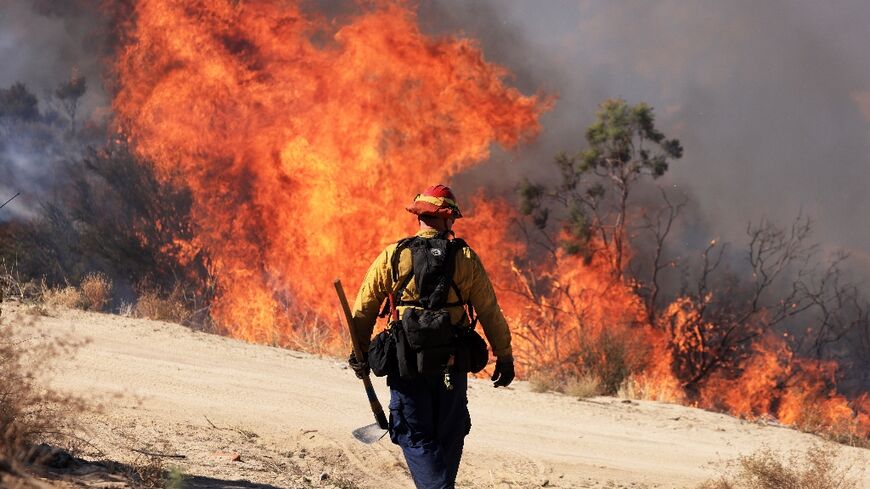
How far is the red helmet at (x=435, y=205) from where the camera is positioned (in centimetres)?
473

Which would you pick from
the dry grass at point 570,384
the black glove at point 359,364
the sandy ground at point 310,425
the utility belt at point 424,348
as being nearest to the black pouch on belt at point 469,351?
the utility belt at point 424,348

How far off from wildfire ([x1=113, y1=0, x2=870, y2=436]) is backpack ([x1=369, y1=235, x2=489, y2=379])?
35.7 ft

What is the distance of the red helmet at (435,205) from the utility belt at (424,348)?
508mm

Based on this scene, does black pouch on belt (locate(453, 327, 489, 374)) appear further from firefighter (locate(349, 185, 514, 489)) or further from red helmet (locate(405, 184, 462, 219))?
red helmet (locate(405, 184, 462, 219))

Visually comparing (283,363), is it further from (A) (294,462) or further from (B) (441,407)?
(B) (441,407)

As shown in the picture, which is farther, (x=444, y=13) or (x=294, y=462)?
(x=444, y=13)

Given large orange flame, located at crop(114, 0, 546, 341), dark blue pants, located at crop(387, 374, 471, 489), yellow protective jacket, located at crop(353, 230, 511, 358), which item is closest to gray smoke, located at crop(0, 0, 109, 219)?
large orange flame, located at crop(114, 0, 546, 341)

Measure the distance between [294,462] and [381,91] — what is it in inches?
509

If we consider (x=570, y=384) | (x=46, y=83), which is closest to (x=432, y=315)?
(x=570, y=384)

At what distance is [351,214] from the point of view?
1748 cm

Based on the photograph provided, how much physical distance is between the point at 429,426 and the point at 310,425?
12.4ft

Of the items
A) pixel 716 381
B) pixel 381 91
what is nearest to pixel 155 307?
pixel 381 91

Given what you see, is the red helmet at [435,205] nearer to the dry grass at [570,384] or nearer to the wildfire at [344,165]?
the dry grass at [570,384]

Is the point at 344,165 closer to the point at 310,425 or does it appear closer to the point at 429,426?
the point at 310,425
